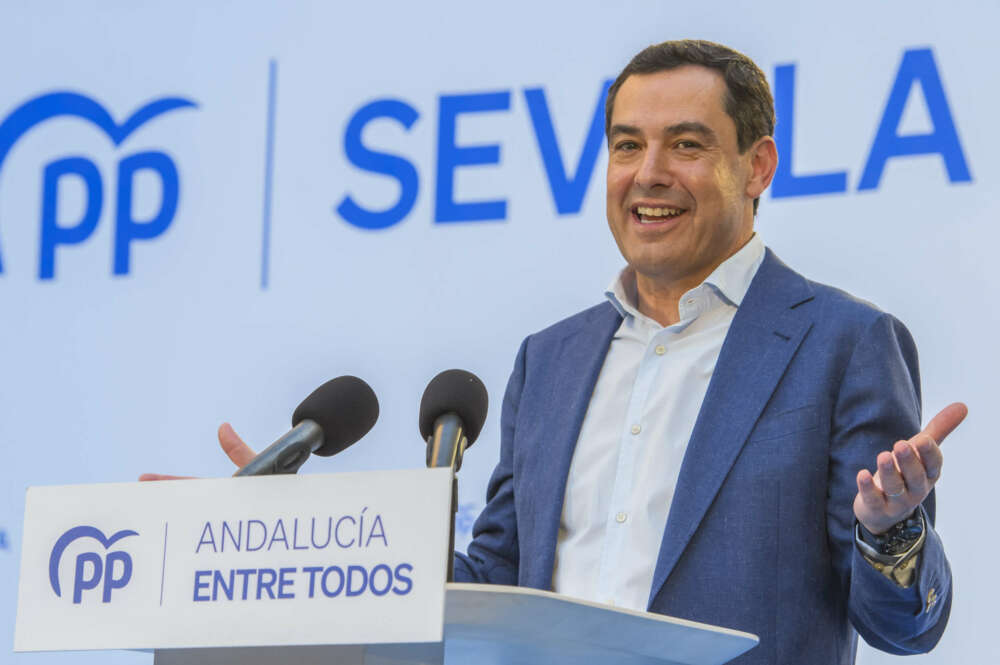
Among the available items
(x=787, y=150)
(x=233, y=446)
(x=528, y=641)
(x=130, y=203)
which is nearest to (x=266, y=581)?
(x=528, y=641)

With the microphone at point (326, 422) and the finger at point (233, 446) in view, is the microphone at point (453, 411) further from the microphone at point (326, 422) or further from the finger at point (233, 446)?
the finger at point (233, 446)

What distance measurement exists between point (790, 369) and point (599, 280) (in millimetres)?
1258

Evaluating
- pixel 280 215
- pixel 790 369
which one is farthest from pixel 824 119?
pixel 280 215

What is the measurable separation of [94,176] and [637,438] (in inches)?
89.3

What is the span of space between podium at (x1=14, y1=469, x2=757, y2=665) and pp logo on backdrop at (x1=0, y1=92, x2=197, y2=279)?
247cm

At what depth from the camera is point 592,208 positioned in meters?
3.54

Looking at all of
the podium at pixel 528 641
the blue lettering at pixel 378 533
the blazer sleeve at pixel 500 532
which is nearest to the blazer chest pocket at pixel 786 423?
the blazer sleeve at pixel 500 532

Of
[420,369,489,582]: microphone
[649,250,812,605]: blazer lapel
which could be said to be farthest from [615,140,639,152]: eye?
[420,369,489,582]: microphone

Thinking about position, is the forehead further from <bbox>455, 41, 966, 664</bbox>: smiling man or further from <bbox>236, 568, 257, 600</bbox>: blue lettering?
<bbox>236, 568, 257, 600</bbox>: blue lettering

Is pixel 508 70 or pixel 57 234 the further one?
pixel 57 234

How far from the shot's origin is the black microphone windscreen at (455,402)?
1.79m

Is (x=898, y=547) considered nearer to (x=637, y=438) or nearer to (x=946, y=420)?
(x=946, y=420)

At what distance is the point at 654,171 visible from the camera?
247 cm

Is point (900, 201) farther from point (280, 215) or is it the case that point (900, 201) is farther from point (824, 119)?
point (280, 215)
